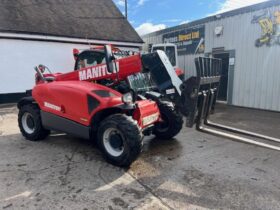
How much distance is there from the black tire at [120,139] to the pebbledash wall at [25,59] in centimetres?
879

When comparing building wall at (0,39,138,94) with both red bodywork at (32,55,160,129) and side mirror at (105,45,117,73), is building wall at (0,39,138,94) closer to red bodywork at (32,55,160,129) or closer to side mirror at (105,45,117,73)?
red bodywork at (32,55,160,129)

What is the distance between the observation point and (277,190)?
3465 millimetres

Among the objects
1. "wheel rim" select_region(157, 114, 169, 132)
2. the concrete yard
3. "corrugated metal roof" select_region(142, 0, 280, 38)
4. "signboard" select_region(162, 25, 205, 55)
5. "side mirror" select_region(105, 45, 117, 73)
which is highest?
"corrugated metal roof" select_region(142, 0, 280, 38)

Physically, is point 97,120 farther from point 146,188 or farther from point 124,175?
point 146,188

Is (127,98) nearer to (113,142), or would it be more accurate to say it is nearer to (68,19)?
(113,142)

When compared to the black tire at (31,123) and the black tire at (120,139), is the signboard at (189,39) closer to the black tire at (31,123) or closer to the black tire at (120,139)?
the black tire at (31,123)

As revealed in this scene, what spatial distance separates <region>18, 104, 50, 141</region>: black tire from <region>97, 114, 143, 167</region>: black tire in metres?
1.88

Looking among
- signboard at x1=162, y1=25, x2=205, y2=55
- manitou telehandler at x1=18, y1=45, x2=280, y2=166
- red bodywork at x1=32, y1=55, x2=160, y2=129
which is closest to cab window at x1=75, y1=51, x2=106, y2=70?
manitou telehandler at x1=18, y1=45, x2=280, y2=166

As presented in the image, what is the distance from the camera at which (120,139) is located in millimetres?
4215

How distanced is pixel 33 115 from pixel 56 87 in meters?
1.05

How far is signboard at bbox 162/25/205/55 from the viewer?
1230 centimetres

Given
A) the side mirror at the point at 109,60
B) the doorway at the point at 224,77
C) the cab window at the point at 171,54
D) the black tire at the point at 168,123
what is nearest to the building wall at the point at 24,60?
the cab window at the point at 171,54

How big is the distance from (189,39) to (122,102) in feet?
31.8

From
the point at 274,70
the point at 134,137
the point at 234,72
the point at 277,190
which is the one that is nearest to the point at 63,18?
the point at 234,72
